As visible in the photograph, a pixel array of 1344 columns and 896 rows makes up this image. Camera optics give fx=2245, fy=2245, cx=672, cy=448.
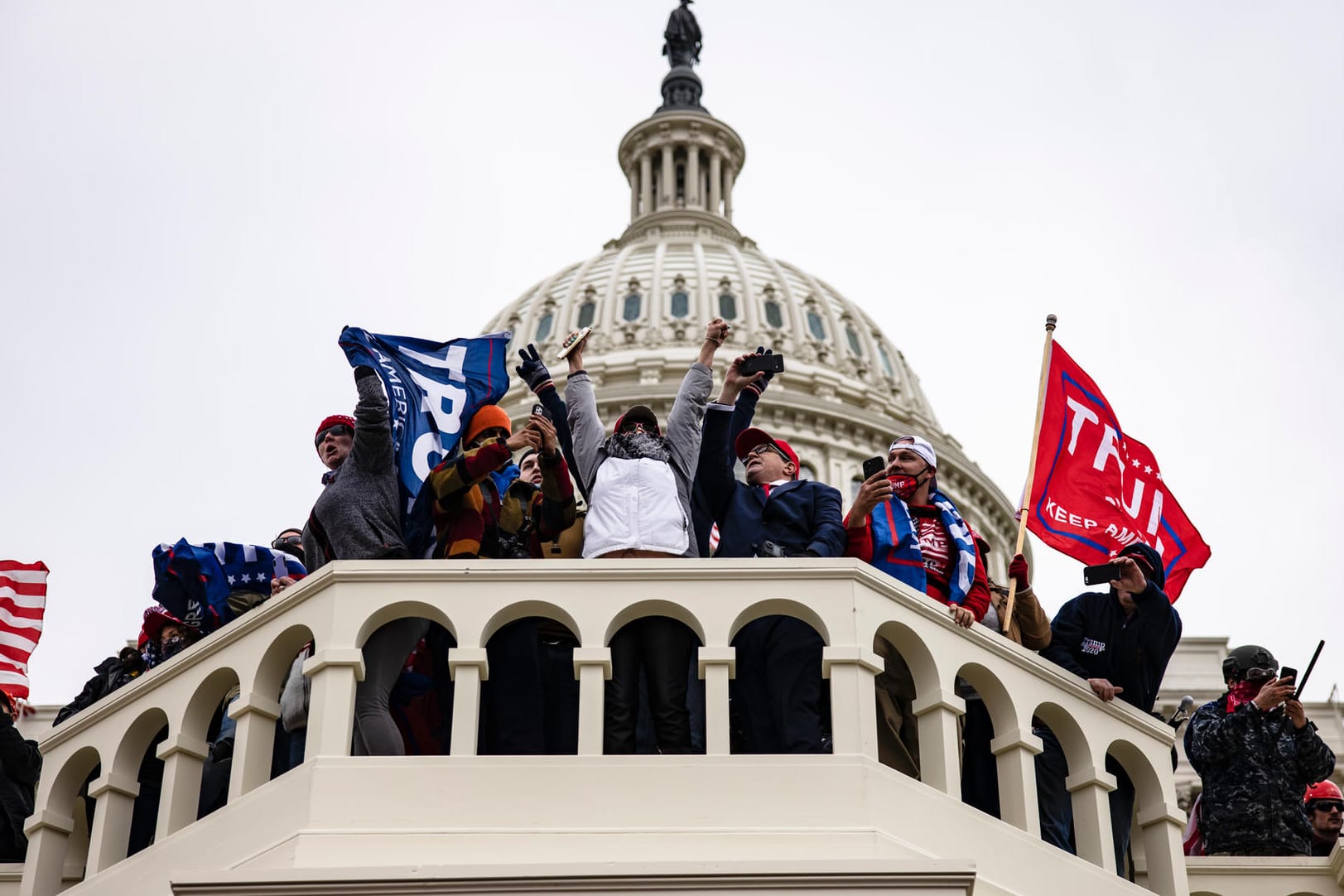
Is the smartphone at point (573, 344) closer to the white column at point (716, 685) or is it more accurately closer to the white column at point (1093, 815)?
the white column at point (716, 685)

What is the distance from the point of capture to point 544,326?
7594cm

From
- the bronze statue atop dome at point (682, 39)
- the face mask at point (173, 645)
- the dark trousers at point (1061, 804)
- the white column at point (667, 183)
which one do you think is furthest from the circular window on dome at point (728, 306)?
the dark trousers at point (1061, 804)

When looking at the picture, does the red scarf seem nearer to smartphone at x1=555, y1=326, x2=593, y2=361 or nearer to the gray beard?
the gray beard

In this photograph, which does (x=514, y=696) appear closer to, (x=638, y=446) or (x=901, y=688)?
(x=638, y=446)

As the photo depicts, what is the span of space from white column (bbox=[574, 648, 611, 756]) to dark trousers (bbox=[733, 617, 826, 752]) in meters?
0.99

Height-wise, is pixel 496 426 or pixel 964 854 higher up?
pixel 496 426

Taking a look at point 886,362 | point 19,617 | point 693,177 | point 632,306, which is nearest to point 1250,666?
point 19,617

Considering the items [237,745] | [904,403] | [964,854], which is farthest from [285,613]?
[904,403]

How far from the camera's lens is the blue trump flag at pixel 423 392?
41.9 feet

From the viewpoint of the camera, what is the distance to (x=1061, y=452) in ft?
48.8

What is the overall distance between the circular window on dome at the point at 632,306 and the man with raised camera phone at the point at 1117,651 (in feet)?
199

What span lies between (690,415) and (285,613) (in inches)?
102

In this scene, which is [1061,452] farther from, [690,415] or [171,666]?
[171,666]

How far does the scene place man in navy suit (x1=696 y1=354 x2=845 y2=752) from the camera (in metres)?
12.0
